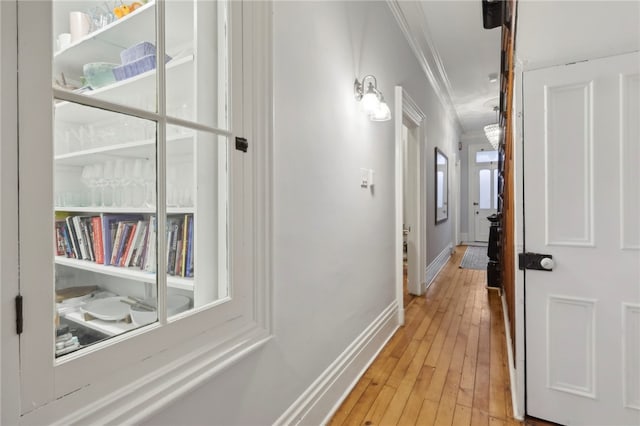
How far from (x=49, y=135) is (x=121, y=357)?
547 millimetres

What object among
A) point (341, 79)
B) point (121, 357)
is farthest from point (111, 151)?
point (341, 79)

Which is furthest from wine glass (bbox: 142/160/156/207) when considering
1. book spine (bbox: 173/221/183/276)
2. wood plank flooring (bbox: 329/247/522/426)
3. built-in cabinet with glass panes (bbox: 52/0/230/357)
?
wood plank flooring (bbox: 329/247/522/426)

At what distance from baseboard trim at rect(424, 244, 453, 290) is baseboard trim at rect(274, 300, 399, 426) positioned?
1891 millimetres

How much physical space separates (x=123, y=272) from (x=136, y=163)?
0.31 meters

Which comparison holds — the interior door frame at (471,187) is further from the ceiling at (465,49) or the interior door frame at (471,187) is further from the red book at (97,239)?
the red book at (97,239)

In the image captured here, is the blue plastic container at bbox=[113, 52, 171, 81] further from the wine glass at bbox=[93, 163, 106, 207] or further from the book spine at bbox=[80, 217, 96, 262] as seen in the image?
the book spine at bbox=[80, 217, 96, 262]

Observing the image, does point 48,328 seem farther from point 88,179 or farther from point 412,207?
point 412,207

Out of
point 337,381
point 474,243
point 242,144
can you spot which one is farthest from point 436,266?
point 242,144

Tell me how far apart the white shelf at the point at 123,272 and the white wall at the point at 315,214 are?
327 millimetres

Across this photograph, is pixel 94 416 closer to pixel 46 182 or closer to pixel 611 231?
pixel 46 182

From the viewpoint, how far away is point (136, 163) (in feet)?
2.99

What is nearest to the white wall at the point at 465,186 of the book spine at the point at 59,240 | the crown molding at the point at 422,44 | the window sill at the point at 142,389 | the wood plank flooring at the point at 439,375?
the crown molding at the point at 422,44

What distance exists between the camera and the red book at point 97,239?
2.74 ft

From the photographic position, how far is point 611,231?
148 cm
